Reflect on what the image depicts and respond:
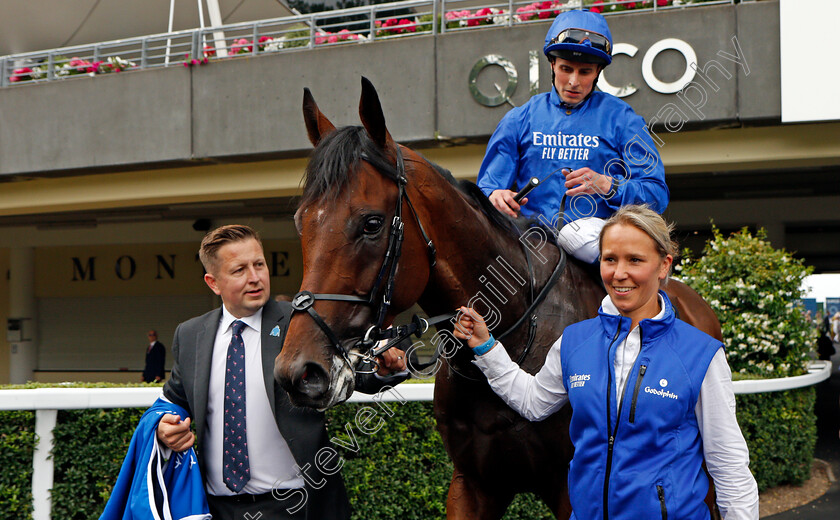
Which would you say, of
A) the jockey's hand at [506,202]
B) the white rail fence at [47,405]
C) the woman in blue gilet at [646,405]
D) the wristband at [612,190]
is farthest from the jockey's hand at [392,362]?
the white rail fence at [47,405]

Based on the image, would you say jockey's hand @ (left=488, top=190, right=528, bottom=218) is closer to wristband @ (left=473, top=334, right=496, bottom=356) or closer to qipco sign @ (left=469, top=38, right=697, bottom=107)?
wristband @ (left=473, top=334, right=496, bottom=356)

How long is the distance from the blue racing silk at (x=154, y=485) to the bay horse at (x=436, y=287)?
0.70 meters

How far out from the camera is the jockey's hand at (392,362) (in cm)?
208

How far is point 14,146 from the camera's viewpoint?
10836mm

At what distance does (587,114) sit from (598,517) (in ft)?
4.85

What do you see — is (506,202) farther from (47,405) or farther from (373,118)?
(47,405)

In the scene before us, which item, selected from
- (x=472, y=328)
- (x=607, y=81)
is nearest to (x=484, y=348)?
(x=472, y=328)

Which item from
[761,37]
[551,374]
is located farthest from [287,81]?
[551,374]

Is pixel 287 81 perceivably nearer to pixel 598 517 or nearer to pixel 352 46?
pixel 352 46

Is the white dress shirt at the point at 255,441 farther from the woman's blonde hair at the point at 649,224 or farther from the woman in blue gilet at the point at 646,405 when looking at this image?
the woman's blonde hair at the point at 649,224

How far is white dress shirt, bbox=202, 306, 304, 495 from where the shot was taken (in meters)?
2.19

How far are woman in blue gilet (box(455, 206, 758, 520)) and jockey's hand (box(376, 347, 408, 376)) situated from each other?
54cm

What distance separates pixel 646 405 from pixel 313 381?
2.64 feet

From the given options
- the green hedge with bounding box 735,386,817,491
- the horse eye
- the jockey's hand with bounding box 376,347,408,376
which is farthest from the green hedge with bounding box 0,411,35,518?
the green hedge with bounding box 735,386,817,491
